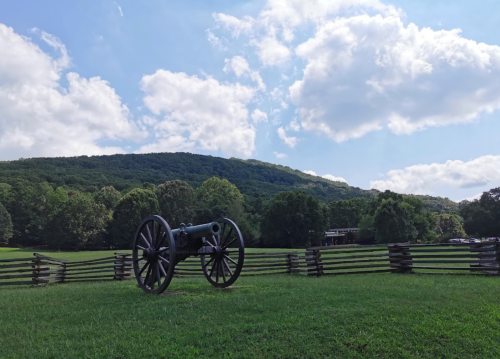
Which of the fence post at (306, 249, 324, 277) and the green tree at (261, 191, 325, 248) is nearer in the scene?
the fence post at (306, 249, 324, 277)

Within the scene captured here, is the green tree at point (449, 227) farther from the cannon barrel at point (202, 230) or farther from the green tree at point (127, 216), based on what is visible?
the cannon barrel at point (202, 230)

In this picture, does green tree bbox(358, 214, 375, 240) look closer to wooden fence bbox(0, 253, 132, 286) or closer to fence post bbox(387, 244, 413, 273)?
fence post bbox(387, 244, 413, 273)

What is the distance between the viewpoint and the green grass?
591cm

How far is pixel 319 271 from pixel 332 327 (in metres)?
8.98

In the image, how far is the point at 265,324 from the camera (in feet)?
22.5

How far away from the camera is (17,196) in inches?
3204

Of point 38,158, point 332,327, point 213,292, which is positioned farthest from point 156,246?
point 38,158

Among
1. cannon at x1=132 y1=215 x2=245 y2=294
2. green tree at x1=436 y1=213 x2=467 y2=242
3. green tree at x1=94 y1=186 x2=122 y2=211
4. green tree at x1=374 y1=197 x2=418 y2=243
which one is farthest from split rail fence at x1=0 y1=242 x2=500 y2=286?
green tree at x1=436 y1=213 x2=467 y2=242

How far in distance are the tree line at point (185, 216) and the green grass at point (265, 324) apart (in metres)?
58.2

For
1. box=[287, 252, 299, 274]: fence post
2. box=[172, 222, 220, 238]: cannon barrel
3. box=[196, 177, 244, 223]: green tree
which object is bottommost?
box=[287, 252, 299, 274]: fence post

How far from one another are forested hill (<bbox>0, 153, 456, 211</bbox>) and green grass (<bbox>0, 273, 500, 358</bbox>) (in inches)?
3680

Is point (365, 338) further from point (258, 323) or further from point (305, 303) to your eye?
point (305, 303)

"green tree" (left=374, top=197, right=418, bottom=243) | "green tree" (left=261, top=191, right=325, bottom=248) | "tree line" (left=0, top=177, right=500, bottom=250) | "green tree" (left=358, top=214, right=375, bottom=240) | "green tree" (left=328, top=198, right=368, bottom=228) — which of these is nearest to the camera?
"tree line" (left=0, top=177, right=500, bottom=250)

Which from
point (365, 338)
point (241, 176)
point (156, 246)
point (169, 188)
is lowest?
point (365, 338)
